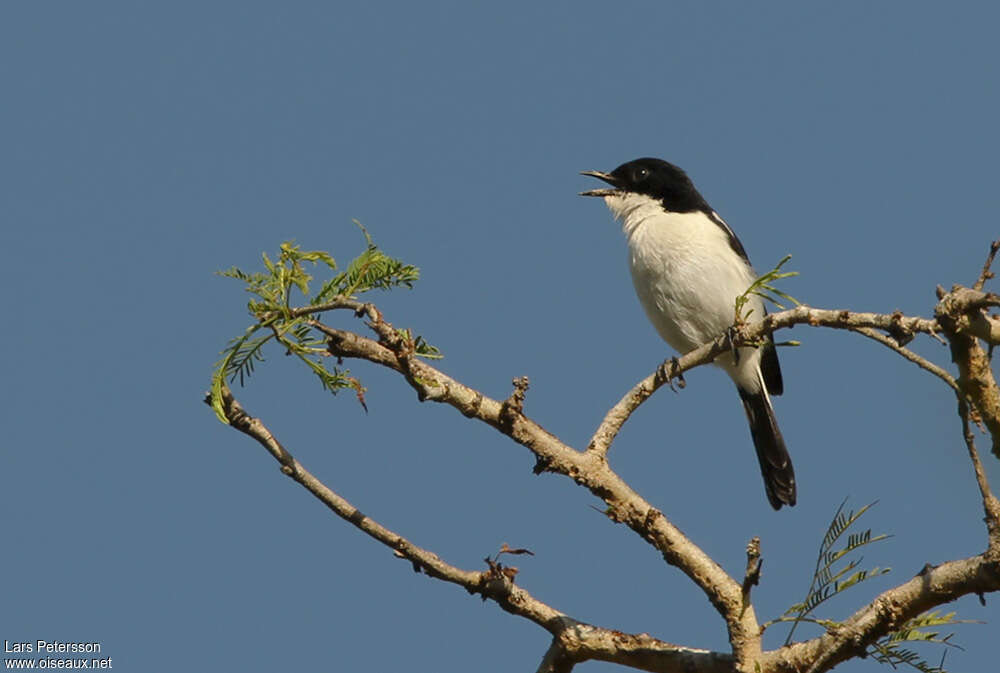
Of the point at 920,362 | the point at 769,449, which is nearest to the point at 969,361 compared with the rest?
the point at 920,362

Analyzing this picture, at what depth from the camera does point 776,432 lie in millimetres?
7492

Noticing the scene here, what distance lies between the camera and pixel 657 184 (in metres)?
8.05

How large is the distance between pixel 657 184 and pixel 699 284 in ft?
4.01

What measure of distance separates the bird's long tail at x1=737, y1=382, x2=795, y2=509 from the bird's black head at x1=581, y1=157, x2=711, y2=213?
1.32 meters

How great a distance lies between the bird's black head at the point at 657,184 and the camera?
793 cm

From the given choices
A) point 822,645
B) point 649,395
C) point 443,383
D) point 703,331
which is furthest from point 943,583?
point 703,331

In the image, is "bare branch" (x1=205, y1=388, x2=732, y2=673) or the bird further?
the bird

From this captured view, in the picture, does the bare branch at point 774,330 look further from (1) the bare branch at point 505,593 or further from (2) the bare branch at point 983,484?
(1) the bare branch at point 505,593

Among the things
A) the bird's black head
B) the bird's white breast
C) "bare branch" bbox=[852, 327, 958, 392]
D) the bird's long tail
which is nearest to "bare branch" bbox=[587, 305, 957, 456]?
"bare branch" bbox=[852, 327, 958, 392]

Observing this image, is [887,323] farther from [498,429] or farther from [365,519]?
[365,519]

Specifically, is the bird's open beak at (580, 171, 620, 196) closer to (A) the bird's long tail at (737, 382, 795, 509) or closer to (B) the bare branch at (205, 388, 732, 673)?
(A) the bird's long tail at (737, 382, 795, 509)

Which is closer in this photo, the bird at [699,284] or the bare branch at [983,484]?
the bare branch at [983,484]

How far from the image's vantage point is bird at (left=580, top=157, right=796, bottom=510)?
7.12 m

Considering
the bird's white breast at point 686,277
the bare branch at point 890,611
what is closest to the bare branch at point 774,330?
the bare branch at point 890,611
